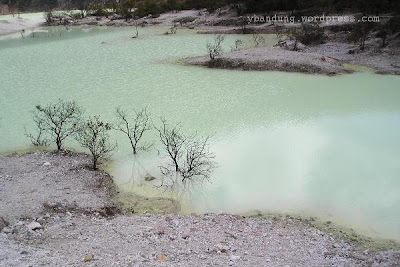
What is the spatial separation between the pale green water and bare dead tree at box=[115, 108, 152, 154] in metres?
0.35

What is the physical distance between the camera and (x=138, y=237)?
6848 millimetres

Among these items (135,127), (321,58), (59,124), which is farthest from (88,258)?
(321,58)

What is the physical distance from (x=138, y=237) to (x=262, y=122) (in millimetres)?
Result: 7988

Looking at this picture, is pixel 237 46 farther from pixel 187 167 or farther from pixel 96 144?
pixel 187 167

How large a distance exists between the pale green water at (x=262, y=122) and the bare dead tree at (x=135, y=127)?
349mm

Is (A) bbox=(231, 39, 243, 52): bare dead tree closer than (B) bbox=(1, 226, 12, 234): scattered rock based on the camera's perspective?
No

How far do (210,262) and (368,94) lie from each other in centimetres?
1321

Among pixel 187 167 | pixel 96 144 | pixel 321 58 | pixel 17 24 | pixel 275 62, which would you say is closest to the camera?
pixel 187 167

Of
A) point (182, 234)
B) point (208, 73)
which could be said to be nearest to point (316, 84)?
point (208, 73)

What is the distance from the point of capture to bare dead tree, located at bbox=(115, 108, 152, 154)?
11.8 metres

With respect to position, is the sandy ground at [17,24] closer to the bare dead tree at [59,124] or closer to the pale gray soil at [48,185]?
the bare dead tree at [59,124]

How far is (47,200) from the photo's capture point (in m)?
8.30

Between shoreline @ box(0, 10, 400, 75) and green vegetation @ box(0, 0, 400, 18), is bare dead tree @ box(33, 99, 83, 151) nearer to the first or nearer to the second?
shoreline @ box(0, 10, 400, 75)

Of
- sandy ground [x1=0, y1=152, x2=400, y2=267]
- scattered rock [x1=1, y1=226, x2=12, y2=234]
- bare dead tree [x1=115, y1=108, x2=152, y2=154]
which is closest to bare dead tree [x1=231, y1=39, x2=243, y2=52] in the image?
bare dead tree [x1=115, y1=108, x2=152, y2=154]
